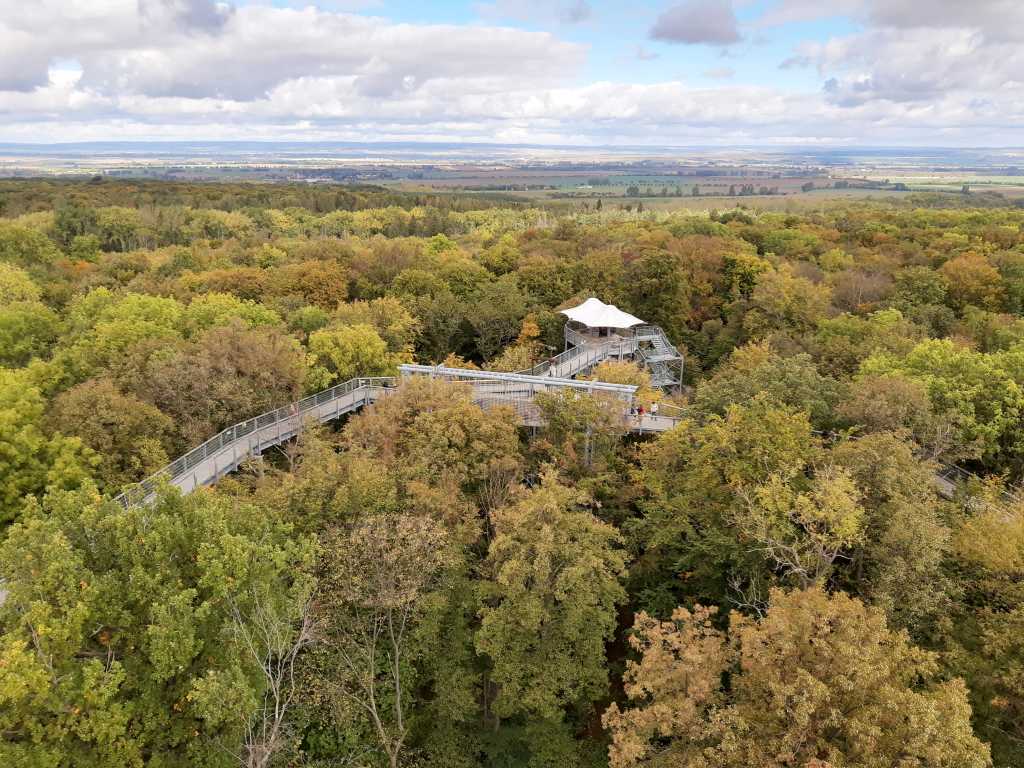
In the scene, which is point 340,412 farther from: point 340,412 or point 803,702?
point 803,702

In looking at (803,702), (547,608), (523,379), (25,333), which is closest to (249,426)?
(523,379)

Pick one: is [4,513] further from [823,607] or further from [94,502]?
[823,607]

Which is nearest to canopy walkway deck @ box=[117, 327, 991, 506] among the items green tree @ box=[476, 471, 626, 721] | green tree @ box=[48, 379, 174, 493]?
green tree @ box=[48, 379, 174, 493]

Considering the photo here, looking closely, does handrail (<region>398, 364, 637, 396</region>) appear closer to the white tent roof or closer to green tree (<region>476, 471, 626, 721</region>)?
green tree (<region>476, 471, 626, 721</region>)

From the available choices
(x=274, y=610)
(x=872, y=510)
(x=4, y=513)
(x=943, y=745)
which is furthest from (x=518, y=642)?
(x=4, y=513)

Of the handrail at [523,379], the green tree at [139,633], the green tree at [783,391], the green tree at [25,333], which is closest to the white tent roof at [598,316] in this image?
the handrail at [523,379]

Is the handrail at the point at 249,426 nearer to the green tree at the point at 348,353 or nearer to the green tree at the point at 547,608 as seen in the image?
the green tree at the point at 348,353
